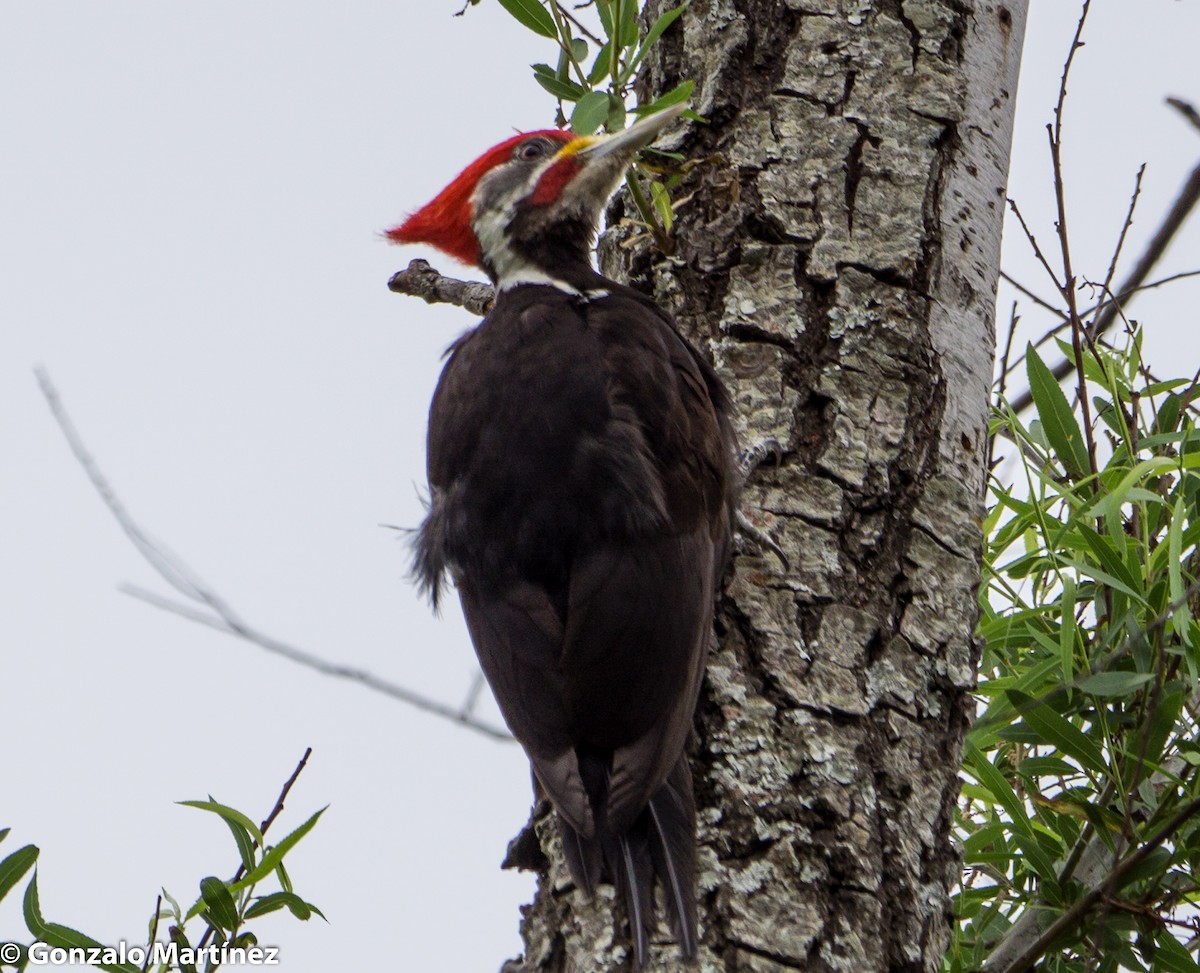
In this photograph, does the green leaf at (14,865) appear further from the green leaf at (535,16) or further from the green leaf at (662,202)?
the green leaf at (535,16)

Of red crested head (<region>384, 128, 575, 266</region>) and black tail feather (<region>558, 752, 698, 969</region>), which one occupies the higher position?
red crested head (<region>384, 128, 575, 266</region>)

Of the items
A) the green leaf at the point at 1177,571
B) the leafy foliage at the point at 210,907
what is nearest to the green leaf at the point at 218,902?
the leafy foliage at the point at 210,907

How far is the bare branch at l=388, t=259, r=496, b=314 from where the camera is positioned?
2.94 meters

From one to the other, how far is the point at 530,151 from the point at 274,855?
66.8 inches

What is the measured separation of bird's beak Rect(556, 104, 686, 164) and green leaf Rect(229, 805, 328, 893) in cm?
124

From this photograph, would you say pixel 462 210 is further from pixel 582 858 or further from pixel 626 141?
pixel 582 858

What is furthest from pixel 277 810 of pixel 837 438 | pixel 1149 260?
pixel 1149 260

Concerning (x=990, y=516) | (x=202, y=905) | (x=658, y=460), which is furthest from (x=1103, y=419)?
(x=202, y=905)

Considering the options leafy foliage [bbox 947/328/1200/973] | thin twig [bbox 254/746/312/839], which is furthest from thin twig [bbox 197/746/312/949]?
leafy foliage [bbox 947/328/1200/973]

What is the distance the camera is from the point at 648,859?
1.91m

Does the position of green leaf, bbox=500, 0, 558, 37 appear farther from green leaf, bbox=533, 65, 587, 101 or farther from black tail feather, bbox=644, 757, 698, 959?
black tail feather, bbox=644, 757, 698, 959

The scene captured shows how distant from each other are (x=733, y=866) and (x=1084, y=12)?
6.16 ft

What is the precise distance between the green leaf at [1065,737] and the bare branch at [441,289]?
1.34 m

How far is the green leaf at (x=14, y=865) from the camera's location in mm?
1922
